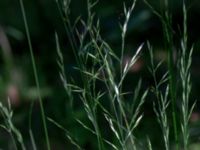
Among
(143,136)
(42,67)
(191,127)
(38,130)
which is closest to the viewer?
(191,127)

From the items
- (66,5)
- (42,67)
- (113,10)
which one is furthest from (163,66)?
(66,5)

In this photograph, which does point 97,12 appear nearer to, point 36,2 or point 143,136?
point 36,2

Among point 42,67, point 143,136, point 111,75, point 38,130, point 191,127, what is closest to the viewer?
point 111,75

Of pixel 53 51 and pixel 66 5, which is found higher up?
pixel 66 5

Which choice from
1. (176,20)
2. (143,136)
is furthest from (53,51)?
(143,136)

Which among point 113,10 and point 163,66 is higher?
point 113,10

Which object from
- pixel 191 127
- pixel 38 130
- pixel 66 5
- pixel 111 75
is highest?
pixel 66 5

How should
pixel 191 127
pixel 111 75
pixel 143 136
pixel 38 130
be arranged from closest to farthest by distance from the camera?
pixel 111 75
pixel 191 127
pixel 143 136
pixel 38 130

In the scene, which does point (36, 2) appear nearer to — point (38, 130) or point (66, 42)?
point (66, 42)

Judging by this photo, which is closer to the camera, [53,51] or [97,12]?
[97,12]
